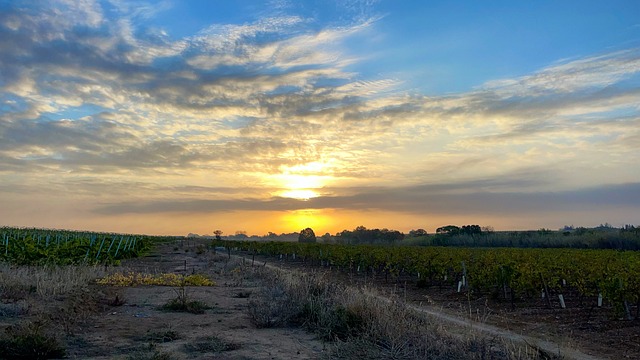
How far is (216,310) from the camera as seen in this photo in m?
13.3

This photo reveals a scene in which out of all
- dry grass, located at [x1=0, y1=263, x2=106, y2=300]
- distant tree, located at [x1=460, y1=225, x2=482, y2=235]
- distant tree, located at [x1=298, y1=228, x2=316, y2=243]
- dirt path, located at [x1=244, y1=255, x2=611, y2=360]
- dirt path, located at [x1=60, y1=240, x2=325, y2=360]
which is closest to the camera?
dirt path, located at [x1=60, y1=240, x2=325, y2=360]

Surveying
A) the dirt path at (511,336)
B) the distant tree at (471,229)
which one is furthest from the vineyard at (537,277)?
the distant tree at (471,229)

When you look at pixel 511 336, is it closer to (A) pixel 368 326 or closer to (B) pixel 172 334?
(A) pixel 368 326

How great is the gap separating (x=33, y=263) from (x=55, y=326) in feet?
53.6

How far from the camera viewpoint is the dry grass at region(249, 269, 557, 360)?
8.05m

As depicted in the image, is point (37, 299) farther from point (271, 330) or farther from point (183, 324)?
point (271, 330)

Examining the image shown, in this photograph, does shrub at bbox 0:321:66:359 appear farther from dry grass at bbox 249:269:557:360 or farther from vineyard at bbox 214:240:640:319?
vineyard at bbox 214:240:640:319

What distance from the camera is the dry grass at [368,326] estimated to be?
8047 mm

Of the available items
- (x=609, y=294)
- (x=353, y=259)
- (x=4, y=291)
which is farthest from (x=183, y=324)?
(x=353, y=259)

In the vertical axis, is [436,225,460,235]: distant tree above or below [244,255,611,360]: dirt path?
above

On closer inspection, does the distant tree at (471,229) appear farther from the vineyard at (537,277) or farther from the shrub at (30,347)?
the shrub at (30,347)

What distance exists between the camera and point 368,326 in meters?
9.41

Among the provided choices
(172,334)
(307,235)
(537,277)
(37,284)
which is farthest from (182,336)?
(307,235)

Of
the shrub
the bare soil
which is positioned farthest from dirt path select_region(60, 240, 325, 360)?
the shrub
